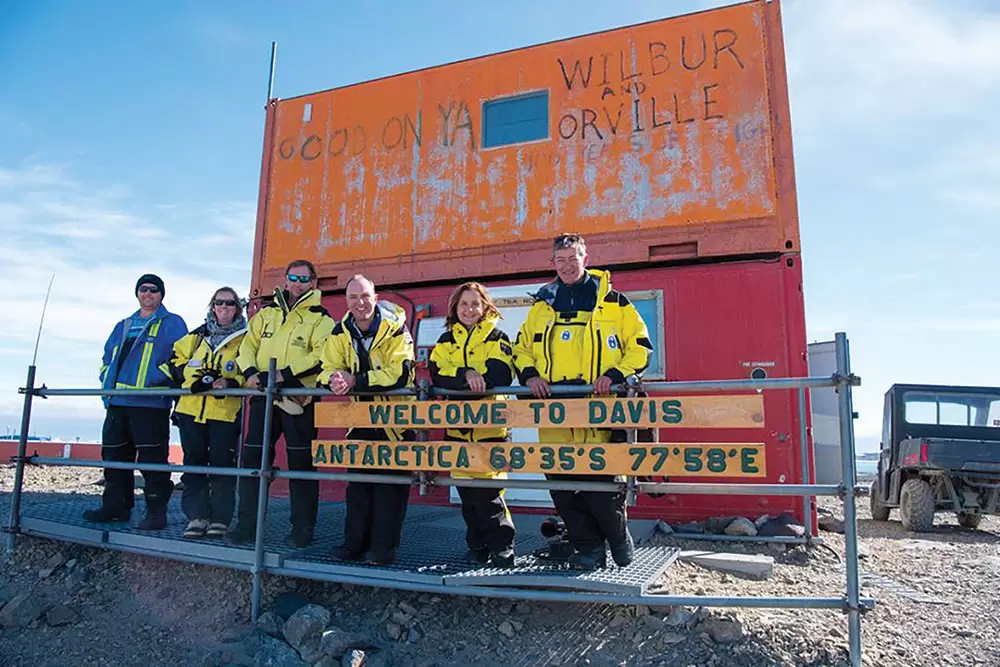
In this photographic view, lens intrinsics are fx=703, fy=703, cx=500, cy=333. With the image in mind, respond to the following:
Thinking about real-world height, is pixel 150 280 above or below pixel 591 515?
above

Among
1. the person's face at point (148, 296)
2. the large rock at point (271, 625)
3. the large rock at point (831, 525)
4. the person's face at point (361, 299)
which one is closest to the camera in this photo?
the large rock at point (271, 625)

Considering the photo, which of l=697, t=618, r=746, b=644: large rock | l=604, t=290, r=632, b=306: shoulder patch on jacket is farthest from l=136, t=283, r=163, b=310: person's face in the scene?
l=697, t=618, r=746, b=644: large rock

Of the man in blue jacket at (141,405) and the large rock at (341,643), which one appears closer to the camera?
the large rock at (341,643)

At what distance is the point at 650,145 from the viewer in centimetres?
668

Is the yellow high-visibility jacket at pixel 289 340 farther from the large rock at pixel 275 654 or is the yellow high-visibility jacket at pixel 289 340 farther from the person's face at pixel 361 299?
the large rock at pixel 275 654

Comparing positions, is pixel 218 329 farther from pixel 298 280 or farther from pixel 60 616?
pixel 60 616

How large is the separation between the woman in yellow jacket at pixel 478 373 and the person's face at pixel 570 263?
47 centimetres

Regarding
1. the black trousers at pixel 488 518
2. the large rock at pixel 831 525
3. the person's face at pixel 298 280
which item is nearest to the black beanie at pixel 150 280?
the person's face at pixel 298 280

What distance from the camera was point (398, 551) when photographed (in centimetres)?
439

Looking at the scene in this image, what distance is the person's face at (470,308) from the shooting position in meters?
4.02

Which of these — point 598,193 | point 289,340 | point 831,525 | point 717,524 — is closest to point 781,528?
point 717,524

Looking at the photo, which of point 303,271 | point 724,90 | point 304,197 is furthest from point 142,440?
point 724,90

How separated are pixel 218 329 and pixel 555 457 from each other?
2.71 metres

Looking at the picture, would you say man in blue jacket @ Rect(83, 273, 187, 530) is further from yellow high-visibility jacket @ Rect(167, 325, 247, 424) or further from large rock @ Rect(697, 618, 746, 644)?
large rock @ Rect(697, 618, 746, 644)
